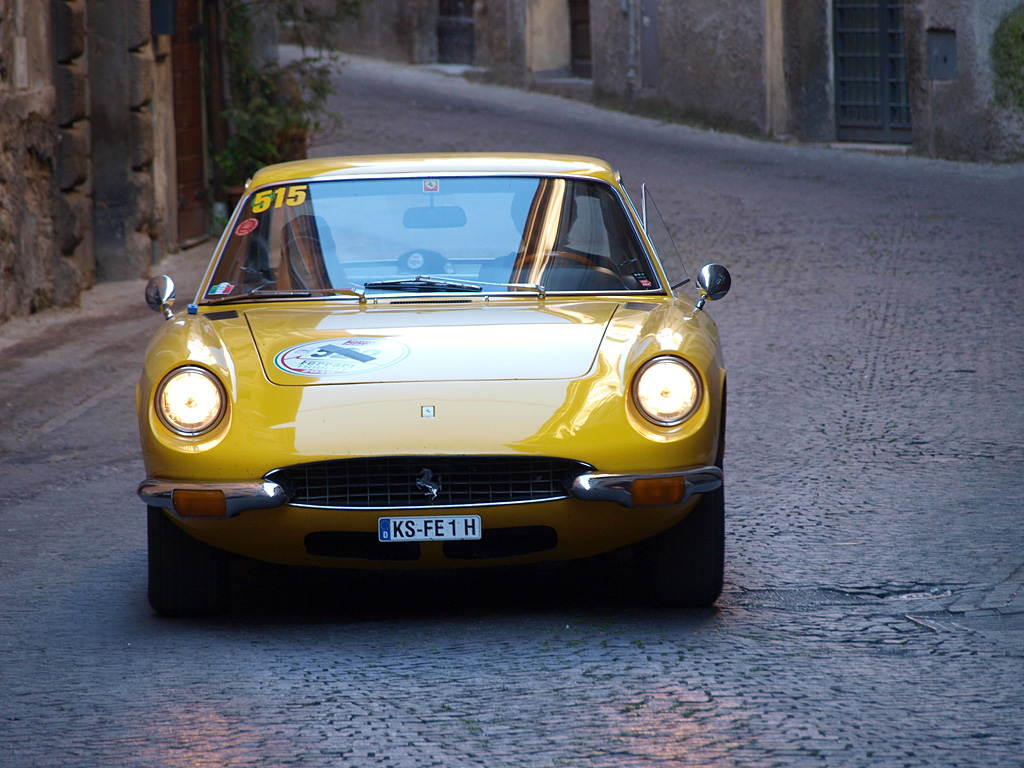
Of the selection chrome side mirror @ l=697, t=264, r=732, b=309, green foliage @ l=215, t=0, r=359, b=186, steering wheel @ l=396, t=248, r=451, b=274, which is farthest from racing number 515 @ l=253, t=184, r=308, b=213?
green foliage @ l=215, t=0, r=359, b=186

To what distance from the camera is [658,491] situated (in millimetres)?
4258

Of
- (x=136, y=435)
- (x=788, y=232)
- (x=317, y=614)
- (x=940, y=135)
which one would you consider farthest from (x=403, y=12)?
(x=317, y=614)

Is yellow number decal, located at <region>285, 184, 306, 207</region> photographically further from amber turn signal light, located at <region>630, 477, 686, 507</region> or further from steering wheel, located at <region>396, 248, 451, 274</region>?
amber turn signal light, located at <region>630, 477, 686, 507</region>

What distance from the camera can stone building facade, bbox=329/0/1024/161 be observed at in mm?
17766

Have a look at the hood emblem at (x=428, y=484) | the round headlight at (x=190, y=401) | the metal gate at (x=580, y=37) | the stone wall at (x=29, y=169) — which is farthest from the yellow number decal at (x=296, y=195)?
the metal gate at (x=580, y=37)

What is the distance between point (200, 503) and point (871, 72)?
56.6 ft

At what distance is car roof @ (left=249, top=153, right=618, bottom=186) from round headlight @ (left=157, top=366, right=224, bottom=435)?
4.43 ft

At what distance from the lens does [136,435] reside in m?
7.62

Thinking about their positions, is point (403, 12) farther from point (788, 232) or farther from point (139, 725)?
point (139, 725)

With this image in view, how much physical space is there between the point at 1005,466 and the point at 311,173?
10.1ft

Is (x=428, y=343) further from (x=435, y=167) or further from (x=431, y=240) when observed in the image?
(x=435, y=167)

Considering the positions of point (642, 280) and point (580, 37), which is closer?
point (642, 280)

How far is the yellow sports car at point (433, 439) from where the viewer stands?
13.9 ft

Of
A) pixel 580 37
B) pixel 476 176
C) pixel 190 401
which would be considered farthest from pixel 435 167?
pixel 580 37
